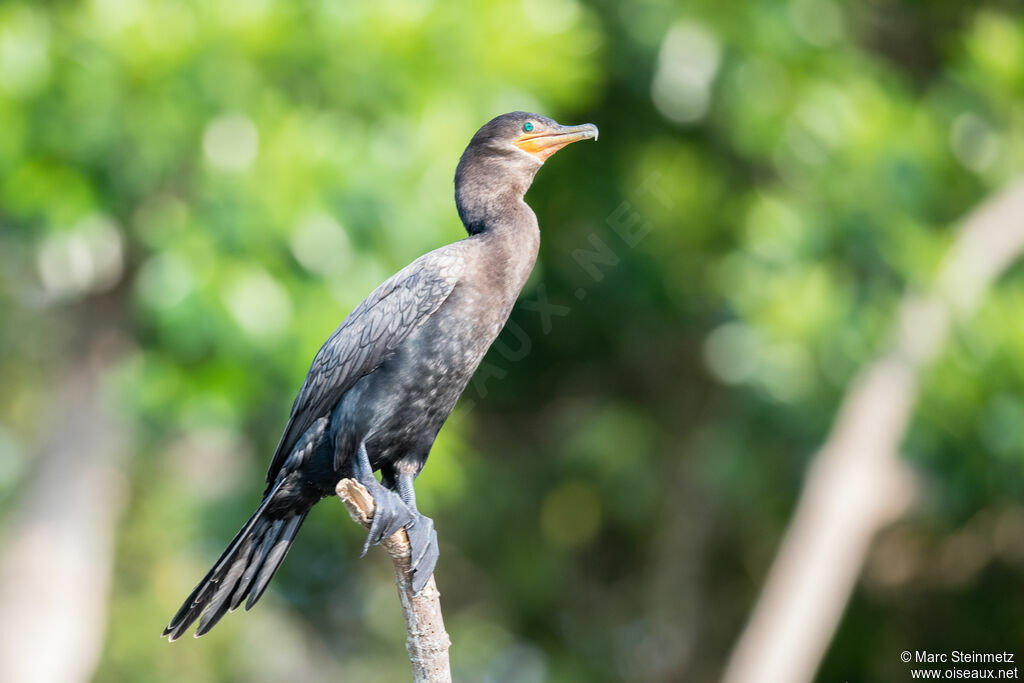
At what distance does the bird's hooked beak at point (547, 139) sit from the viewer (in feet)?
8.66

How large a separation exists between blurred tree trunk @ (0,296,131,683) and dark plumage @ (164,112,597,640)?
7647 millimetres

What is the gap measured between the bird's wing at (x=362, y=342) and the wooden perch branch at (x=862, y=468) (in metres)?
8.17

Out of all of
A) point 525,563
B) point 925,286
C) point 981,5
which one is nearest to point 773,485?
point 525,563

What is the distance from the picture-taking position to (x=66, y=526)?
31.8 ft

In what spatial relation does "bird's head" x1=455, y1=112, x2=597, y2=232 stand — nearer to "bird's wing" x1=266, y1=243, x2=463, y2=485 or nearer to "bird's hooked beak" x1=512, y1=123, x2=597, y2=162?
"bird's hooked beak" x1=512, y1=123, x2=597, y2=162

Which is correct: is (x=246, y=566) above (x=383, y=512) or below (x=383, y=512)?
below

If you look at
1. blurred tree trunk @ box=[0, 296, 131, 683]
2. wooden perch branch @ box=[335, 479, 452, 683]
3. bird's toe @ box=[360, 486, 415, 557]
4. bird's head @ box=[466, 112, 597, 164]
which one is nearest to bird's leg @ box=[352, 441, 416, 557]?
bird's toe @ box=[360, 486, 415, 557]

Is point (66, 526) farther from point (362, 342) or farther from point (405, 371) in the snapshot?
point (405, 371)

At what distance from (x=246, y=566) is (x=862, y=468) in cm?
847

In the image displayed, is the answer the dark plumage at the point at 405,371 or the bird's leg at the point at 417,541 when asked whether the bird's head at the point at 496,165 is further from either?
the bird's leg at the point at 417,541

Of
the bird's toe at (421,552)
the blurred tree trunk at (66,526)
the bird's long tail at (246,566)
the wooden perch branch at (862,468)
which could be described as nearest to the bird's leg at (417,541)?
the bird's toe at (421,552)

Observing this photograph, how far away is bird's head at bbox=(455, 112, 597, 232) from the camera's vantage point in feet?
8.37

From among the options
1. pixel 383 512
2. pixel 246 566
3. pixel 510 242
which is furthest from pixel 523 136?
pixel 246 566

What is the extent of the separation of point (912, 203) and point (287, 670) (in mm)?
12112
